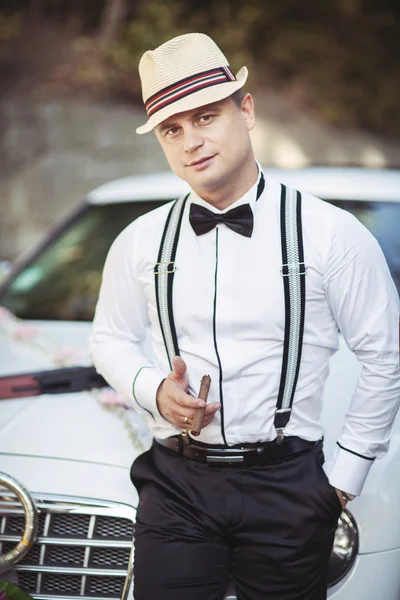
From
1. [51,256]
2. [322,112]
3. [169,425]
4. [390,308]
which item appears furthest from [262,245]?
[322,112]

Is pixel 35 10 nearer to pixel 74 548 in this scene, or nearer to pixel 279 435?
pixel 74 548

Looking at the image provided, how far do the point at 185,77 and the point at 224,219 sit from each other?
347 millimetres

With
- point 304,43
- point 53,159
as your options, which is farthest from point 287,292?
point 304,43

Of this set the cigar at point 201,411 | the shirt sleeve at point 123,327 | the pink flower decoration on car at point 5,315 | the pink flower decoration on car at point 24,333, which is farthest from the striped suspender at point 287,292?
the pink flower decoration on car at point 5,315

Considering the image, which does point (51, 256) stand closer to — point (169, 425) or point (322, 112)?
point (169, 425)

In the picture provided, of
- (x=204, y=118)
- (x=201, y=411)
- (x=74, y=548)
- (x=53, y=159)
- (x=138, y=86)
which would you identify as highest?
(x=138, y=86)

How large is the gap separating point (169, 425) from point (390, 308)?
24.1 inches

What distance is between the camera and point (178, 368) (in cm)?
189

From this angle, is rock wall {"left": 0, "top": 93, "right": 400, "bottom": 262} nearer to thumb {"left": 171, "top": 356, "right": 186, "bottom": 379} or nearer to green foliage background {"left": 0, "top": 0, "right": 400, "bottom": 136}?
green foliage background {"left": 0, "top": 0, "right": 400, "bottom": 136}

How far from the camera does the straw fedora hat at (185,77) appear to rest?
1.92 metres

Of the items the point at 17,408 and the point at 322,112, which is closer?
the point at 17,408

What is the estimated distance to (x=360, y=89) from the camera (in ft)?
31.1

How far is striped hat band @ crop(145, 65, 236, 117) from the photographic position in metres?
1.93

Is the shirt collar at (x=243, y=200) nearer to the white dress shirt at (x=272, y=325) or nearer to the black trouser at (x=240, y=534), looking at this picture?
the white dress shirt at (x=272, y=325)
